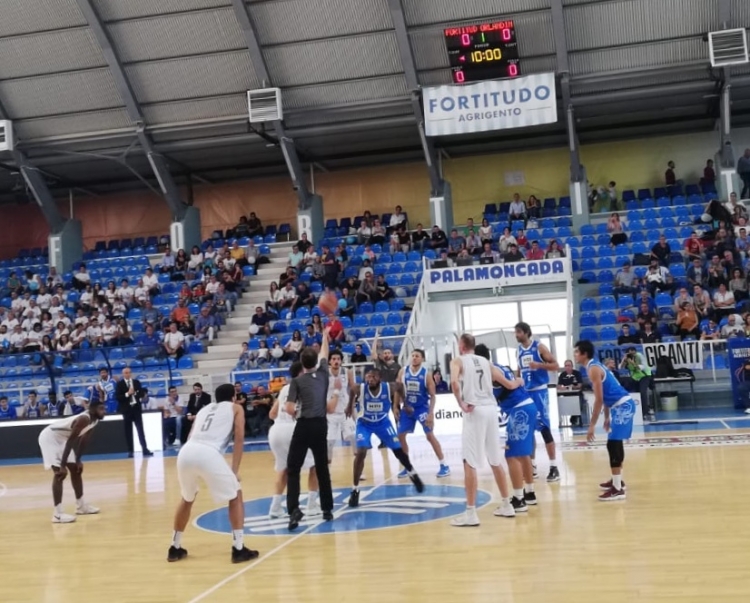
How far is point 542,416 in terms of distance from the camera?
11.1m

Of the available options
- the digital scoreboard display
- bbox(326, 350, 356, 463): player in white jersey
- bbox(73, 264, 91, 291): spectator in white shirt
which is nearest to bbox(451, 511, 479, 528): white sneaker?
bbox(326, 350, 356, 463): player in white jersey

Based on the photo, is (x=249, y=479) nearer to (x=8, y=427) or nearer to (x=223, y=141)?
(x=8, y=427)

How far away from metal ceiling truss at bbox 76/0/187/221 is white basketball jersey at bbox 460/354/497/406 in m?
19.7

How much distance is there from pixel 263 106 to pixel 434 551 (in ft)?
66.8

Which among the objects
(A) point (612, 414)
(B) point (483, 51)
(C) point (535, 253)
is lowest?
(A) point (612, 414)

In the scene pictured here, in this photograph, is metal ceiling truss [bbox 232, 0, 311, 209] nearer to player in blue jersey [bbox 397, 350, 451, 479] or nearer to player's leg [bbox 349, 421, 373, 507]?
player in blue jersey [bbox 397, 350, 451, 479]

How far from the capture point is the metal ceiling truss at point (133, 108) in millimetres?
25062

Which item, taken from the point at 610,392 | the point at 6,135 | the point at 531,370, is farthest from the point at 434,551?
the point at 6,135

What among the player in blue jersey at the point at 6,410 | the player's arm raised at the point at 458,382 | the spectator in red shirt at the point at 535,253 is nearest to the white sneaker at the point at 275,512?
the player's arm raised at the point at 458,382

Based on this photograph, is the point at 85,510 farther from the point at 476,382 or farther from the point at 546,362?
the point at 546,362

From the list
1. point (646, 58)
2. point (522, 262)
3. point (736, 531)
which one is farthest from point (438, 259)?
point (736, 531)

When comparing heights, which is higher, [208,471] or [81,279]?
[81,279]

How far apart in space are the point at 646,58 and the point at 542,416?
56.2 ft

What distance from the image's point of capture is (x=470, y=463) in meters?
8.66
